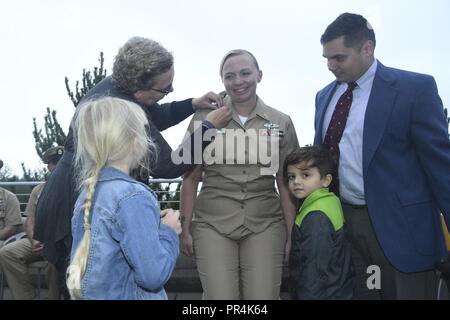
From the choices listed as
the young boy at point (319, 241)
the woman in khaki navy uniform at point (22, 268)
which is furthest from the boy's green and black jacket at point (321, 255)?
the woman in khaki navy uniform at point (22, 268)

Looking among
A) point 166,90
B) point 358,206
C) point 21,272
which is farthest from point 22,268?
point 358,206

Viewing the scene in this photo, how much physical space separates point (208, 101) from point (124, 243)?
162 centimetres

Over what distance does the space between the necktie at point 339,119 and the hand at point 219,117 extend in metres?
0.57

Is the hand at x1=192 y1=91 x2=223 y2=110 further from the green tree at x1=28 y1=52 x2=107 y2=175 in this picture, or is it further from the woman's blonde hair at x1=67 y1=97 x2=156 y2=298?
the green tree at x1=28 y1=52 x2=107 y2=175

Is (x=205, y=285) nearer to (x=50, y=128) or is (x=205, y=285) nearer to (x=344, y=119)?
(x=344, y=119)

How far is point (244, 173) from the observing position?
336cm

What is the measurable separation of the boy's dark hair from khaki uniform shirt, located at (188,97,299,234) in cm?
21

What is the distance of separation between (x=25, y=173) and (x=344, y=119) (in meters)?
13.4

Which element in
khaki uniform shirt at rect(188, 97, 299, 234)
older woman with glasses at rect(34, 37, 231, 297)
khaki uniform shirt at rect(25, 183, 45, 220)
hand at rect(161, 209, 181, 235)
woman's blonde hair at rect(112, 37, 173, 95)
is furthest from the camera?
khaki uniform shirt at rect(25, 183, 45, 220)

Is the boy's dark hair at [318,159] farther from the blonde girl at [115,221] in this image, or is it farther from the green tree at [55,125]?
the green tree at [55,125]

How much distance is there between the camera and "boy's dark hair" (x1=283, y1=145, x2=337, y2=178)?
314 centimetres

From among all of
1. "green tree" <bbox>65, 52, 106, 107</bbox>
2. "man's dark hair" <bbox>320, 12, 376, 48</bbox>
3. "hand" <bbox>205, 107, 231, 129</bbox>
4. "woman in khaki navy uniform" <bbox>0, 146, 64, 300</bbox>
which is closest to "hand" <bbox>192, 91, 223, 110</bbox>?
"hand" <bbox>205, 107, 231, 129</bbox>

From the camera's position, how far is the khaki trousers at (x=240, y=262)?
322 centimetres

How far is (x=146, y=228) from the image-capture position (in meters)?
2.09
